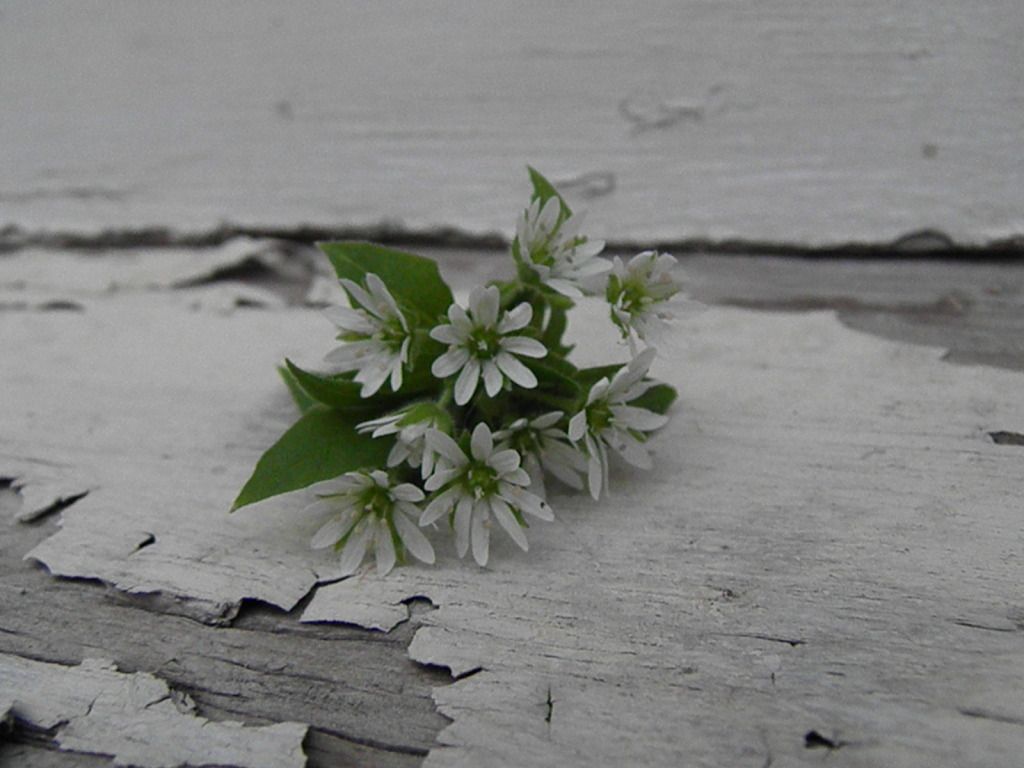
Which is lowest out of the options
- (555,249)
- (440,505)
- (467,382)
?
(440,505)

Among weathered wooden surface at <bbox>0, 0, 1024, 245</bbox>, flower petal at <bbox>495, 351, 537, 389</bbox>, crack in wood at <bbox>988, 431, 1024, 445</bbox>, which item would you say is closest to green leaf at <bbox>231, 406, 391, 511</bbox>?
flower petal at <bbox>495, 351, 537, 389</bbox>

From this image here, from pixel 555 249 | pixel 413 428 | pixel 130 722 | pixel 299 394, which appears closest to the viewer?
pixel 130 722

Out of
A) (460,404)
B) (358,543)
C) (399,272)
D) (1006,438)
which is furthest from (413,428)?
(1006,438)

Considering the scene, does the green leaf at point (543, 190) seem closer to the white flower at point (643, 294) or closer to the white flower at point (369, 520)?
the white flower at point (643, 294)

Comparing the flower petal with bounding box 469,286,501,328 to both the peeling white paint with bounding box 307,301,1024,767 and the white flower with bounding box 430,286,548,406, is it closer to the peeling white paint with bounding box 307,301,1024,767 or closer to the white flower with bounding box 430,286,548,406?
the white flower with bounding box 430,286,548,406

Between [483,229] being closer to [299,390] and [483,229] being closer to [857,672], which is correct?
[299,390]

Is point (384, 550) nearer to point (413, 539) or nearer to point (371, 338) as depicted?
point (413, 539)
